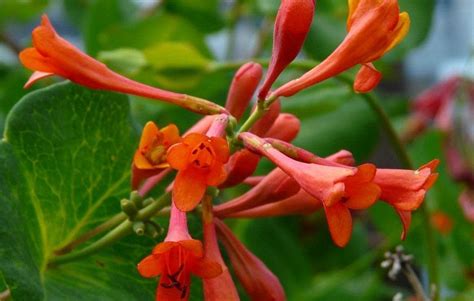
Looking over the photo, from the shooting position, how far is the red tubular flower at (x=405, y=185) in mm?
358

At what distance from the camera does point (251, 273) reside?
1.39ft

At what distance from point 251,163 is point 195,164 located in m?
0.06

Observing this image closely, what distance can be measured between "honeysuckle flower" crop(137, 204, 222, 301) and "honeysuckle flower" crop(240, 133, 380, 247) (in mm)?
52

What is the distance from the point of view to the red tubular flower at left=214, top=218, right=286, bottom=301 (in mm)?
417

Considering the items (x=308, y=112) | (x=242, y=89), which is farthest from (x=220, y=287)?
(x=308, y=112)

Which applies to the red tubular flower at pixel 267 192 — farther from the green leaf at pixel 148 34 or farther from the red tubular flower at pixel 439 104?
the red tubular flower at pixel 439 104

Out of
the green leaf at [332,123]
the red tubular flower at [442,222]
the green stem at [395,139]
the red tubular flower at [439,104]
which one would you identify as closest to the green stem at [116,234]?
the green stem at [395,139]

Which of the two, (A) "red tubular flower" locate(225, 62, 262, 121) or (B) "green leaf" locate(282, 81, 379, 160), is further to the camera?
(B) "green leaf" locate(282, 81, 379, 160)

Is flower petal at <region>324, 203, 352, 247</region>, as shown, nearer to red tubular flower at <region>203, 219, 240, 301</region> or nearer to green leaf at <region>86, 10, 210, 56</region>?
red tubular flower at <region>203, 219, 240, 301</region>

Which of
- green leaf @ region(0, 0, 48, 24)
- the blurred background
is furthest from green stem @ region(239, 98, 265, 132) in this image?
green leaf @ region(0, 0, 48, 24)

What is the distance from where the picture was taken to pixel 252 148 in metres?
0.39

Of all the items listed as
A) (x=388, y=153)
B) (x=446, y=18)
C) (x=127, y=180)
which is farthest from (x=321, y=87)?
(x=446, y=18)

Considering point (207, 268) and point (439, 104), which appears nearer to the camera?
point (207, 268)

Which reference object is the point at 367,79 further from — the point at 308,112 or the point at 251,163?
the point at 308,112
